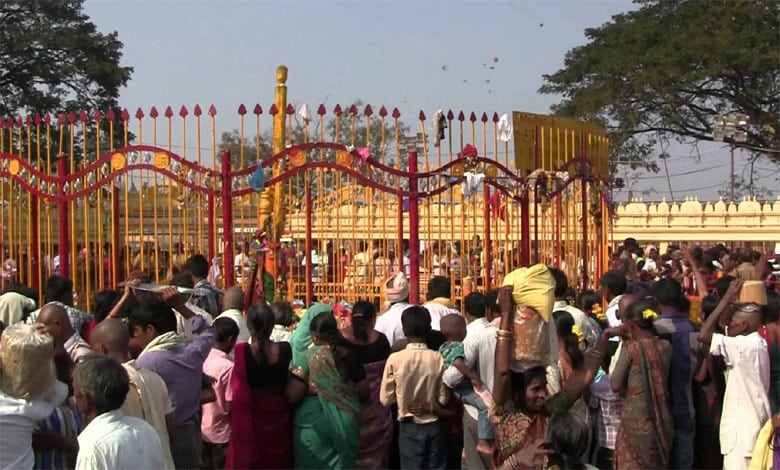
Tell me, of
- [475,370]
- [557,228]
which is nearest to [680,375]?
[475,370]

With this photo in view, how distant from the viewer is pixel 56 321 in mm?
5078

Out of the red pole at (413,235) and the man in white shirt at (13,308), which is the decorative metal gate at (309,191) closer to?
the red pole at (413,235)

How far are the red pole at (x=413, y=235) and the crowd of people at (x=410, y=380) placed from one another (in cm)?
171

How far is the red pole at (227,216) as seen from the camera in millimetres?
8977

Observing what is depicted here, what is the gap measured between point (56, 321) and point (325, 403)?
146 centimetres

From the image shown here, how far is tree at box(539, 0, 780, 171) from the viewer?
26516mm

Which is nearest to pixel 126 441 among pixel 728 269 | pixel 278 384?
pixel 278 384

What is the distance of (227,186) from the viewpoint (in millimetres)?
9117

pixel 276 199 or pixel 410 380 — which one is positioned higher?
pixel 276 199

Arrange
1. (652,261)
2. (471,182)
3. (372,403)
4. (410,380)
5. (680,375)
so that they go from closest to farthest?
(410,380) → (372,403) → (680,375) → (471,182) → (652,261)

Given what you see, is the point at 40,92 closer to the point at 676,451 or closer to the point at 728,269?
the point at 728,269

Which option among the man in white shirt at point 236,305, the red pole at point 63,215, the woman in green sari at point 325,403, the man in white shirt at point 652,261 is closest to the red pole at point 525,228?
the man in white shirt at point 236,305

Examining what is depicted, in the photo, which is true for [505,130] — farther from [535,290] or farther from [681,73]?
[681,73]

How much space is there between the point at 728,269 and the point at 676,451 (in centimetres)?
637
